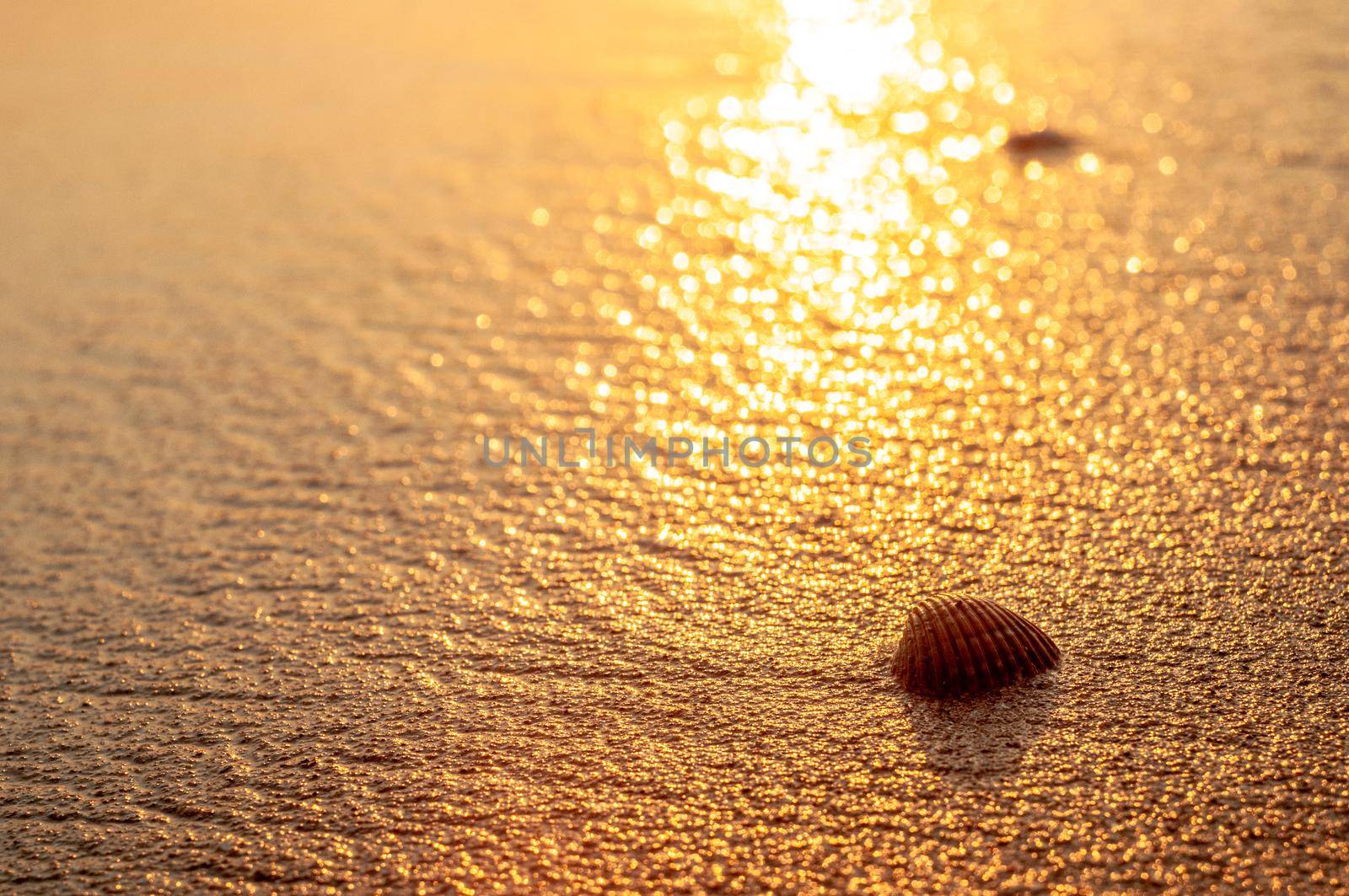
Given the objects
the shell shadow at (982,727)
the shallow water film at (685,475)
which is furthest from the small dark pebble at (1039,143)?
the shell shadow at (982,727)

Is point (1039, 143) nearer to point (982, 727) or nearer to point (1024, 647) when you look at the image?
point (1024, 647)

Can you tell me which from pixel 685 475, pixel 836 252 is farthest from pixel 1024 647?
pixel 836 252

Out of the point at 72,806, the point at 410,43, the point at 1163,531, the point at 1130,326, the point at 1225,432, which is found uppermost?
the point at 410,43

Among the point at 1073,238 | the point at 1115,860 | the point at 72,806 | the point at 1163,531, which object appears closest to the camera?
the point at 1115,860

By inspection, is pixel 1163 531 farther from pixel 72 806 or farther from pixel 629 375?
pixel 72 806

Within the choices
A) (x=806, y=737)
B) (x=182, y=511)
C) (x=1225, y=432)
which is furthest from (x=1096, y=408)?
(x=182, y=511)
